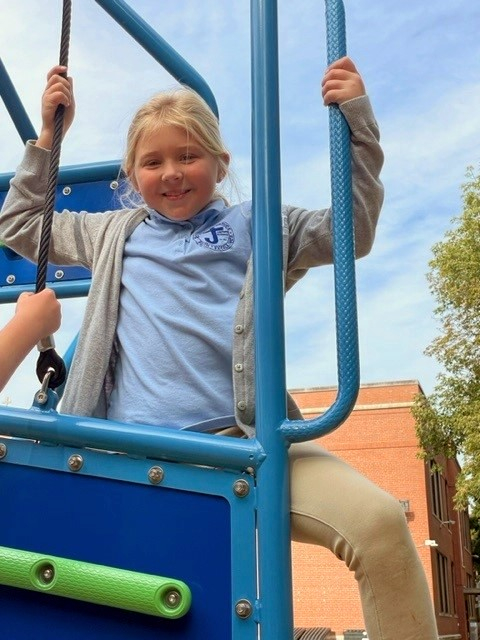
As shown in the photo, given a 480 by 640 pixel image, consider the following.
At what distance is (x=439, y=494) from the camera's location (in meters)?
22.7

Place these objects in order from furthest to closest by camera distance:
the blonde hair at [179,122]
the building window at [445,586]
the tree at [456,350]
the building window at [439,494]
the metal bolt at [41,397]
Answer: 1. the building window at [439,494]
2. the building window at [445,586]
3. the tree at [456,350]
4. the blonde hair at [179,122]
5. the metal bolt at [41,397]

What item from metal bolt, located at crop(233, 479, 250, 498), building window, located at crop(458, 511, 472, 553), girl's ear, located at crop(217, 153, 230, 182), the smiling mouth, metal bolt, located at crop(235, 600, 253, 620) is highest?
building window, located at crop(458, 511, 472, 553)

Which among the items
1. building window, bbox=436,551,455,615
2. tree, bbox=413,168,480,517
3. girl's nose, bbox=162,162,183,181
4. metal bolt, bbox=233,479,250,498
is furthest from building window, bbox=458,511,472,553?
metal bolt, bbox=233,479,250,498

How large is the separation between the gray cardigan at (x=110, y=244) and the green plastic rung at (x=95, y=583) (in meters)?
0.26

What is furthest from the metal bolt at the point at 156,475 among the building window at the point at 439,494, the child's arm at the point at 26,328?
the building window at the point at 439,494

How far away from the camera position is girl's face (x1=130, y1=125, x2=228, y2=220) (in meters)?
1.40

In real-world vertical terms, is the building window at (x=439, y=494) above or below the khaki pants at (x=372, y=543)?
above

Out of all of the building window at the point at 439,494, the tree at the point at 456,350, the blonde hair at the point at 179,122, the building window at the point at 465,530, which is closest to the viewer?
the blonde hair at the point at 179,122

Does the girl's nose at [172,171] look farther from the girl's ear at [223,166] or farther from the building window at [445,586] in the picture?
the building window at [445,586]

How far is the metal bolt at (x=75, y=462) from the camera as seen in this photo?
1059 millimetres

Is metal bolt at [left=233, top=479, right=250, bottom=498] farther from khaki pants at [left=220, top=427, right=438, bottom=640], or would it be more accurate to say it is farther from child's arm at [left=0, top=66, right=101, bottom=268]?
child's arm at [left=0, top=66, right=101, bottom=268]

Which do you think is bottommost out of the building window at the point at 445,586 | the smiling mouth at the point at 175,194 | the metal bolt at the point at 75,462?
the metal bolt at the point at 75,462

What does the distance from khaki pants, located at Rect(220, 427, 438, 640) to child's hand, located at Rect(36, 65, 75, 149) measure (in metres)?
0.69

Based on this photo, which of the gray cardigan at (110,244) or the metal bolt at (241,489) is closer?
the metal bolt at (241,489)
